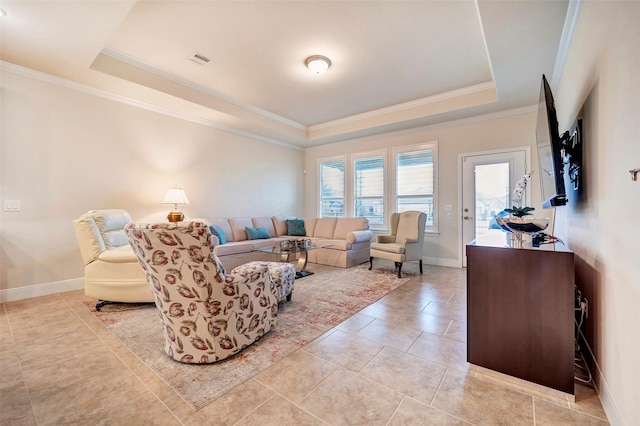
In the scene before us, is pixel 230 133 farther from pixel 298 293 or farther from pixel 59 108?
pixel 298 293

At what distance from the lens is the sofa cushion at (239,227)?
16.5 ft

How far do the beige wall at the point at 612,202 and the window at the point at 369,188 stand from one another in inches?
155

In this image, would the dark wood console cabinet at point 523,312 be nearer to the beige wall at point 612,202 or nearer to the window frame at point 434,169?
the beige wall at point 612,202

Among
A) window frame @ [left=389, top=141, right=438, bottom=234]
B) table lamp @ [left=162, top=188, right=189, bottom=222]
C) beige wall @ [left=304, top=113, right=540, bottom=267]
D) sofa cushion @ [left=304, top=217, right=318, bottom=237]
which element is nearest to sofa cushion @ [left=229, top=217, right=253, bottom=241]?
table lamp @ [left=162, top=188, right=189, bottom=222]

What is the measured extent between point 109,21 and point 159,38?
62 cm

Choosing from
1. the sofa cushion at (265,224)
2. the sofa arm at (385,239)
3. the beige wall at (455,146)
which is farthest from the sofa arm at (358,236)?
the sofa cushion at (265,224)

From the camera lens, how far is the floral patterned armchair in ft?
5.26

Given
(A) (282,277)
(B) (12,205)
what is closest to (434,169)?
(A) (282,277)

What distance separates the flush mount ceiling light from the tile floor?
10.0 ft

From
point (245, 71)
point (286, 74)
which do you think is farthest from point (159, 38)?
point (286, 74)

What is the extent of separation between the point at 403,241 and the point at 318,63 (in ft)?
9.27

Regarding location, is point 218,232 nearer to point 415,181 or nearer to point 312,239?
point 312,239

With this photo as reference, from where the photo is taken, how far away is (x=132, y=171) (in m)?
4.05

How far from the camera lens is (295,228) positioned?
596 cm
